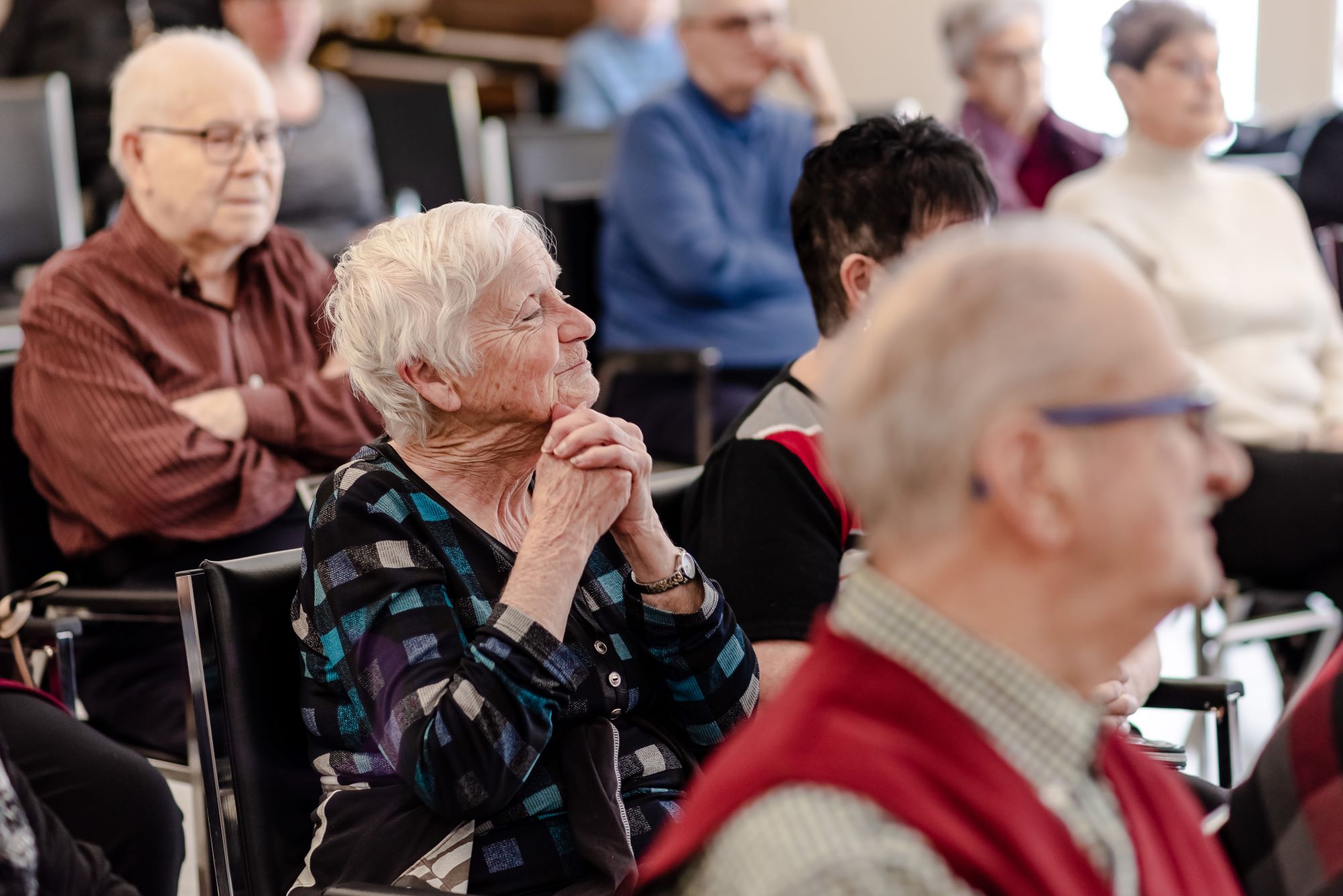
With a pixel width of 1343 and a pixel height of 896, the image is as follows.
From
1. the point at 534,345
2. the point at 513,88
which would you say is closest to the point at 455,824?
the point at 534,345

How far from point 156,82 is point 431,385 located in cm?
110

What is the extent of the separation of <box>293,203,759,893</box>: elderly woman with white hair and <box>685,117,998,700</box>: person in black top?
0.10 m

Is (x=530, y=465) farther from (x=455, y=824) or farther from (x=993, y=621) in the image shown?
(x=993, y=621)

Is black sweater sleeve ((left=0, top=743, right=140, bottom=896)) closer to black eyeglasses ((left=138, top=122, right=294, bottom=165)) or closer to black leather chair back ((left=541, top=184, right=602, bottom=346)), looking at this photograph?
black eyeglasses ((left=138, top=122, right=294, bottom=165))

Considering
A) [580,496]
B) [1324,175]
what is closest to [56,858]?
[580,496]

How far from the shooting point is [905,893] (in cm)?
73

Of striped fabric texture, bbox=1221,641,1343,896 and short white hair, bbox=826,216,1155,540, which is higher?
short white hair, bbox=826,216,1155,540

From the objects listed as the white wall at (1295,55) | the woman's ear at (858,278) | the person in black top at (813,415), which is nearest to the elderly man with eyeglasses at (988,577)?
the person in black top at (813,415)

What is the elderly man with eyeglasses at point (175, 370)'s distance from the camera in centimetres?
202

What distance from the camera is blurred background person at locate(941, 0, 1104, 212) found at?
402 centimetres

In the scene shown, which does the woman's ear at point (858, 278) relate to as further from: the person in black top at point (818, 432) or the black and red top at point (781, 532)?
the black and red top at point (781, 532)

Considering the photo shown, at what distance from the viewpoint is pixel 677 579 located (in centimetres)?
142

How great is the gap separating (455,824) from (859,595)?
63cm

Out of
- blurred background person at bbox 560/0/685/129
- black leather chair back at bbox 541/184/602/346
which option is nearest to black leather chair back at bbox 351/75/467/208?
black leather chair back at bbox 541/184/602/346
